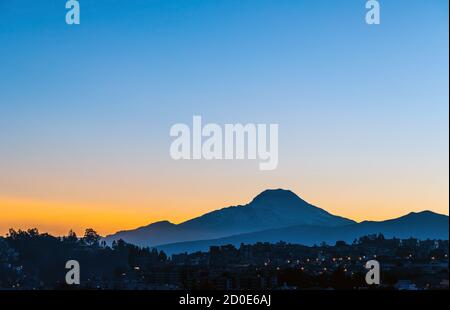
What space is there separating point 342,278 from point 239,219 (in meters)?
52.7

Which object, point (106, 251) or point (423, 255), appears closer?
point (423, 255)

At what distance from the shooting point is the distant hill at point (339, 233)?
78.6 m

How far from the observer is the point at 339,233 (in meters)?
84.3

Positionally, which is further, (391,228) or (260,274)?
(391,228)

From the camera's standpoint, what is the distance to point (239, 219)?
3873 inches

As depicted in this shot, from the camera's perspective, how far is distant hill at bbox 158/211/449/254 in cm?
7857

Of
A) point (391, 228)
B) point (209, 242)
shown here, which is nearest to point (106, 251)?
point (209, 242)
